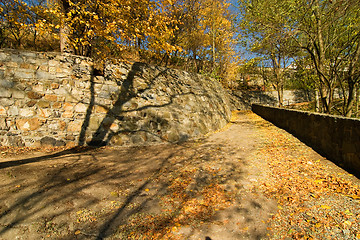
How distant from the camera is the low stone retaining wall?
11.8 feet

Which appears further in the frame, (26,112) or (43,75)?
(43,75)

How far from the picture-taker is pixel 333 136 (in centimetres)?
435

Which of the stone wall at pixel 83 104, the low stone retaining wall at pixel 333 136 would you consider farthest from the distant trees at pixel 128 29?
the low stone retaining wall at pixel 333 136

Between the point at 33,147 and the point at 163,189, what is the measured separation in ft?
15.1

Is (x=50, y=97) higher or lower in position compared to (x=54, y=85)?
lower

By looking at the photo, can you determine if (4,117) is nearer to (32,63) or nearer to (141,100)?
(32,63)

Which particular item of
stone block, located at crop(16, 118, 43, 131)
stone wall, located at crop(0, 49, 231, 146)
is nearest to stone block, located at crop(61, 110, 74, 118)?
stone wall, located at crop(0, 49, 231, 146)

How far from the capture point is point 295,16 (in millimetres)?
6945

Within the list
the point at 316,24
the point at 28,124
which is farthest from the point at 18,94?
the point at 316,24

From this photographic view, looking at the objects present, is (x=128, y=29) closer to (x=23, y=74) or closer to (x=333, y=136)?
(x=23, y=74)

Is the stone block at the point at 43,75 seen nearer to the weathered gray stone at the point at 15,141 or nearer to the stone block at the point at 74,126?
the stone block at the point at 74,126

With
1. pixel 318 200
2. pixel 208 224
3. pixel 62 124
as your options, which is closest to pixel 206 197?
pixel 208 224

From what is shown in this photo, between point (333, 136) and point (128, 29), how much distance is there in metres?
7.32

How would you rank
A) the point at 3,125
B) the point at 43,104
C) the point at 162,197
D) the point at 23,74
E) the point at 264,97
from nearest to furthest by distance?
the point at 162,197, the point at 3,125, the point at 23,74, the point at 43,104, the point at 264,97
